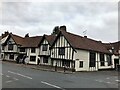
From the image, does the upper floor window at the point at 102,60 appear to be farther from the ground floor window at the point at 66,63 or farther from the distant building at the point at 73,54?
the ground floor window at the point at 66,63

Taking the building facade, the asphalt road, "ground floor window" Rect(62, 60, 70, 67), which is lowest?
the asphalt road

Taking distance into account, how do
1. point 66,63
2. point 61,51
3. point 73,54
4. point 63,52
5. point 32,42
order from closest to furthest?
point 73,54, point 66,63, point 63,52, point 61,51, point 32,42

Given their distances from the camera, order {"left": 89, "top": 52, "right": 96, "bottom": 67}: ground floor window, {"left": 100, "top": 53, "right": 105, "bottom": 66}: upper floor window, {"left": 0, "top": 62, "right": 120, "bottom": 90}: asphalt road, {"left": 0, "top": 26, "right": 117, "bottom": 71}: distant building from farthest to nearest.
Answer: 1. {"left": 100, "top": 53, "right": 105, "bottom": 66}: upper floor window
2. {"left": 89, "top": 52, "right": 96, "bottom": 67}: ground floor window
3. {"left": 0, "top": 26, "right": 117, "bottom": 71}: distant building
4. {"left": 0, "top": 62, "right": 120, "bottom": 90}: asphalt road

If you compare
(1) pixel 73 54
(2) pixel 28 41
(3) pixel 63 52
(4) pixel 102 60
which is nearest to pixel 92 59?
(4) pixel 102 60

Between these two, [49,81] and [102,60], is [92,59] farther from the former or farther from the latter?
[49,81]

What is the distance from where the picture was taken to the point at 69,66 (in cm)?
3744

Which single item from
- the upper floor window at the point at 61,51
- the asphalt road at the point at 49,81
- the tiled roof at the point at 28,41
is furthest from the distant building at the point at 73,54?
the asphalt road at the point at 49,81

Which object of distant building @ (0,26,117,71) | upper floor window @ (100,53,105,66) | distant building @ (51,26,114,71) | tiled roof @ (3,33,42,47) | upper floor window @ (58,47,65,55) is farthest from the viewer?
tiled roof @ (3,33,42,47)

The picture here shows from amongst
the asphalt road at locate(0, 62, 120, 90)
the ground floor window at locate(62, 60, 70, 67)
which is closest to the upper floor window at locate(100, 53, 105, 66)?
the ground floor window at locate(62, 60, 70, 67)

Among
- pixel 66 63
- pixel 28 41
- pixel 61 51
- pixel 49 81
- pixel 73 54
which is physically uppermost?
pixel 28 41

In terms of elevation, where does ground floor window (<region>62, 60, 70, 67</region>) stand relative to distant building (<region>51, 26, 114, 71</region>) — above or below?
below

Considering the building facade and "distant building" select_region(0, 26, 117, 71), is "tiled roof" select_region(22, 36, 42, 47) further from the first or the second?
the building facade

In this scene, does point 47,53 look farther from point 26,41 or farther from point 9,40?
point 9,40

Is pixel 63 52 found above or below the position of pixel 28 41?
below
